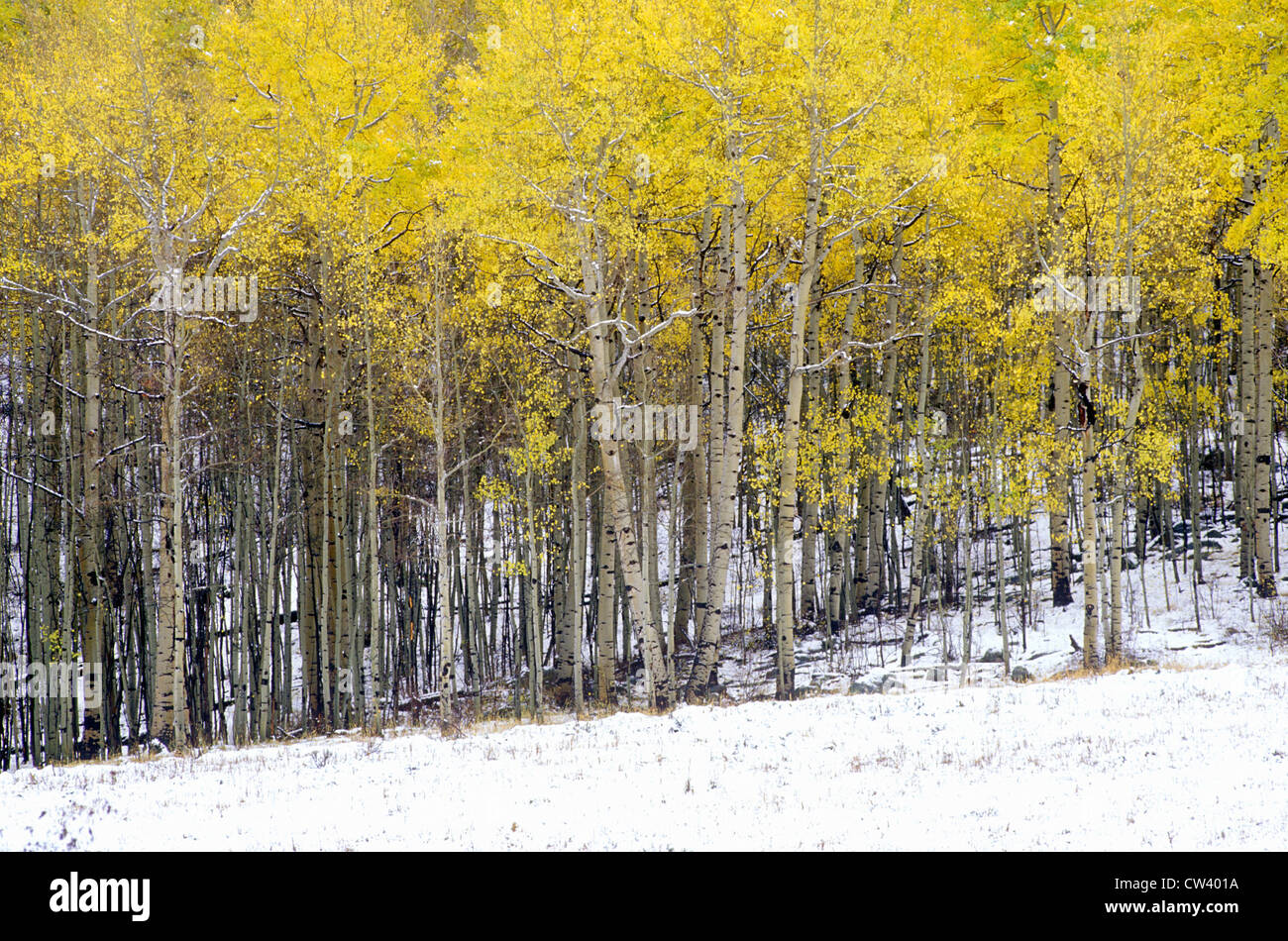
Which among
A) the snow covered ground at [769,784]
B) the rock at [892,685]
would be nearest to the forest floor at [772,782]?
the snow covered ground at [769,784]

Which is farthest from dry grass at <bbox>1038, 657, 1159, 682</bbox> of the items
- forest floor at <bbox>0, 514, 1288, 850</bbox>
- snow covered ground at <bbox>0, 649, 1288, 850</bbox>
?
snow covered ground at <bbox>0, 649, 1288, 850</bbox>

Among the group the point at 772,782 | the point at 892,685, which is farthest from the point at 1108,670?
the point at 772,782

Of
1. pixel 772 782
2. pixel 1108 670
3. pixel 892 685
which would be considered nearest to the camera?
pixel 772 782

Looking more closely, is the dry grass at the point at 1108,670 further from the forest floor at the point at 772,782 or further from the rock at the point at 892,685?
the rock at the point at 892,685

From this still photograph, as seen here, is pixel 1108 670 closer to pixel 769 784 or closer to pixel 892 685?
pixel 892 685

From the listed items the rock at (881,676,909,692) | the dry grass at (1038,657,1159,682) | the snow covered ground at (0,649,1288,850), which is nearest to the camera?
the snow covered ground at (0,649,1288,850)

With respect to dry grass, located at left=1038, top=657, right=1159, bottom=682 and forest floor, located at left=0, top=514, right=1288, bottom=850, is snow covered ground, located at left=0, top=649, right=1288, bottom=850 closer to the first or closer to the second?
forest floor, located at left=0, top=514, right=1288, bottom=850

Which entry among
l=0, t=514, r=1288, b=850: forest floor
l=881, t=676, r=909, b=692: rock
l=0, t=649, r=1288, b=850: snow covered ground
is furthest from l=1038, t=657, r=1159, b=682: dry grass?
l=881, t=676, r=909, b=692: rock

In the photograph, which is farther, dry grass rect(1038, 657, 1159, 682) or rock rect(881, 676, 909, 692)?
rock rect(881, 676, 909, 692)

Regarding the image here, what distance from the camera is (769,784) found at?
980 centimetres

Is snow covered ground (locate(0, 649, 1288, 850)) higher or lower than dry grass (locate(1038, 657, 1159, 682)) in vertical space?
lower

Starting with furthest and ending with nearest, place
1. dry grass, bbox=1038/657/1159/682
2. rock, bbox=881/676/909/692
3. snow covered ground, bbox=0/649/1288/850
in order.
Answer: rock, bbox=881/676/909/692 < dry grass, bbox=1038/657/1159/682 < snow covered ground, bbox=0/649/1288/850

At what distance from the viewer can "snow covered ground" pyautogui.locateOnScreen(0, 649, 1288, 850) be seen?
27.1 feet

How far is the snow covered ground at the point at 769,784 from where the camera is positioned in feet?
27.1
